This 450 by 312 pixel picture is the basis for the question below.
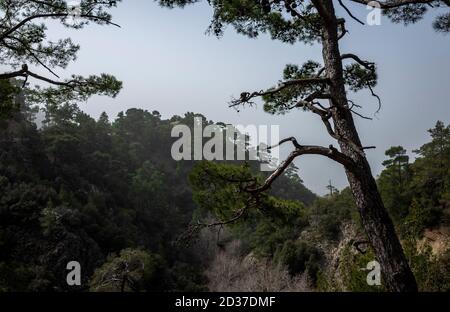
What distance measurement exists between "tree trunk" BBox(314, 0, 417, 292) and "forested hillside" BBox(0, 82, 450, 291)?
16.9ft

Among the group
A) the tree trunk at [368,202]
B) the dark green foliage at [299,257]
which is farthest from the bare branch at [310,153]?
the dark green foliage at [299,257]

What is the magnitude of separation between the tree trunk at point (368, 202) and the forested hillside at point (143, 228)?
5152 millimetres

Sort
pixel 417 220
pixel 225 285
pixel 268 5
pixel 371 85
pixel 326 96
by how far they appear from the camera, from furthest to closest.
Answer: pixel 225 285
pixel 417 220
pixel 371 85
pixel 268 5
pixel 326 96

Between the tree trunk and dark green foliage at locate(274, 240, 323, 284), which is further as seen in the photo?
dark green foliage at locate(274, 240, 323, 284)

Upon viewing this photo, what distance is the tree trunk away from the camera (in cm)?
386

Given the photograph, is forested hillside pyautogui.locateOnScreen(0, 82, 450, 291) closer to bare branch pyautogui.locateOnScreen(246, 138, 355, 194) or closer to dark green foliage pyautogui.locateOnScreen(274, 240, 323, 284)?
dark green foliage pyautogui.locateOnScreen(274, 240, 323, 284)

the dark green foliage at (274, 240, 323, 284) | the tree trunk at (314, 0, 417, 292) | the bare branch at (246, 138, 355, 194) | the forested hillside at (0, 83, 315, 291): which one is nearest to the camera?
the tree trunk at (314, 0, 417, 292)

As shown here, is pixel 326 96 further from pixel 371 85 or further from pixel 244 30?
pixel 244 30

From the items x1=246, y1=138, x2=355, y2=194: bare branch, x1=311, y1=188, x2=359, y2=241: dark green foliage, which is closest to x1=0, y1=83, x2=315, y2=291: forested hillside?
A: x1=246, y1=138, x2=355, y2=194: bare branch

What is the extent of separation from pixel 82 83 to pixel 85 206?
67.2 ft
